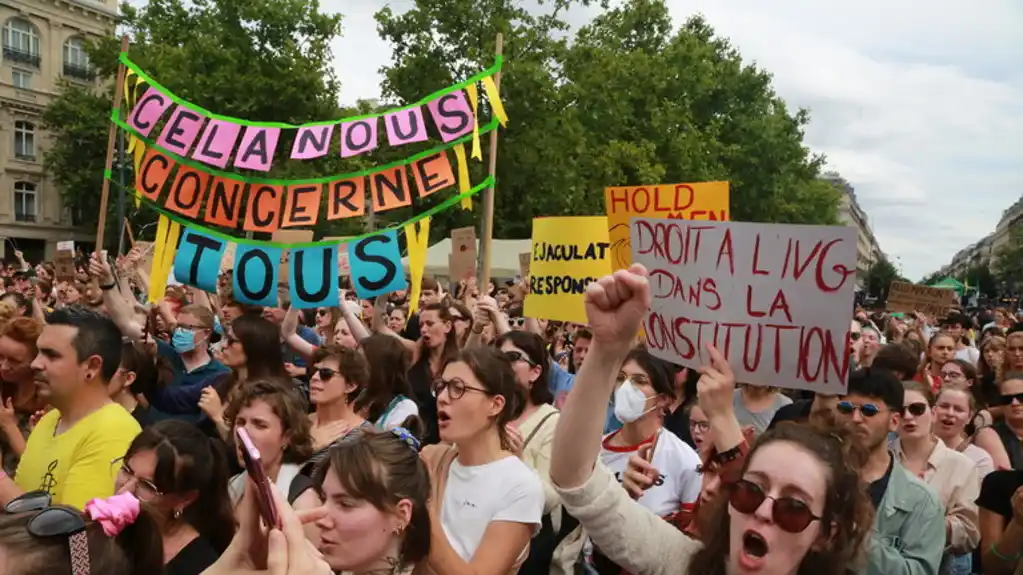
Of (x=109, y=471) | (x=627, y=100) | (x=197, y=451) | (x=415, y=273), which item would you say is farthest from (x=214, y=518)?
(x=627, y=100)

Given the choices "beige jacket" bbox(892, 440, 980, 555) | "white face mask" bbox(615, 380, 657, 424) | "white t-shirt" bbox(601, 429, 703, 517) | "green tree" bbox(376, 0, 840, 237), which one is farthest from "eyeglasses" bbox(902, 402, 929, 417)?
"green tree" bbox(376, 0, 840, 237)

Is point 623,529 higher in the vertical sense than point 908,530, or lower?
higher

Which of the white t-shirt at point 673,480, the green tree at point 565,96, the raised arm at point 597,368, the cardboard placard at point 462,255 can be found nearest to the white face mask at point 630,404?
the white t-shirt at point 673,480

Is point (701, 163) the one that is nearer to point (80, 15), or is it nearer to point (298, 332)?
point (298, 332)

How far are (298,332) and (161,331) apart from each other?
1.09m

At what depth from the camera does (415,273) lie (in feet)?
21.1

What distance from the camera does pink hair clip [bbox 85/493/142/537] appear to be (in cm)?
197

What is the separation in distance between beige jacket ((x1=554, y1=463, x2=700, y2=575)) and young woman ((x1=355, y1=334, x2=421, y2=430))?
8.02ft

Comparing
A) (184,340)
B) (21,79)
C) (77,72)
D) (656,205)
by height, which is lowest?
(184,340)

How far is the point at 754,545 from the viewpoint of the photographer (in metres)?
2.13

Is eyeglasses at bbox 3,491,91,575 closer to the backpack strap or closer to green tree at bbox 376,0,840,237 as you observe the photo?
the backpack strap

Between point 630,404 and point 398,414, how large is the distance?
1358 millimetres

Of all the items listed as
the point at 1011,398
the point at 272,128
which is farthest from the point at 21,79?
the point at 1011,398

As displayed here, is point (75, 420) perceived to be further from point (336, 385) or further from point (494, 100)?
point (494, 100)
